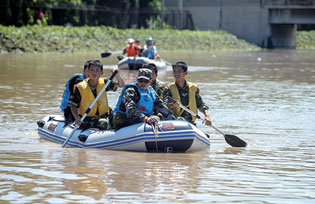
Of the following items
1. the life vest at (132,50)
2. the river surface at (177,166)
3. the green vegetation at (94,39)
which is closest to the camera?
the river surface at (177,166)

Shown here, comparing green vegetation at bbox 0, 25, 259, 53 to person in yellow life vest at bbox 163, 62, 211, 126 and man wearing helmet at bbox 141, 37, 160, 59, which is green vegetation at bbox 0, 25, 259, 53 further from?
person in yellow life vest at bbox 163, 62, 211, 126

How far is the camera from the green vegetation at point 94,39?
132 ft

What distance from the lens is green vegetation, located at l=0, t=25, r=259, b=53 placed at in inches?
1590

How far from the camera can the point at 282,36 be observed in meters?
69.2

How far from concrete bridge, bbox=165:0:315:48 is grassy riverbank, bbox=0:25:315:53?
198 cm

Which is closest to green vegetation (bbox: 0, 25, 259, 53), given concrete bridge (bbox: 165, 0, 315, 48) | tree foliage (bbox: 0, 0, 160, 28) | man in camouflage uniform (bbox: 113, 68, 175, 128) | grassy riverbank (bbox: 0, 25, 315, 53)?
grassy riverbank (bbox: 0, 25, 315, 53)

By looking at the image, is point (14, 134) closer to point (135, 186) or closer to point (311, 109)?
point (135, 186)

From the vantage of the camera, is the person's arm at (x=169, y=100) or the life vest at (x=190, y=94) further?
the life vest at (x=190, y=94)

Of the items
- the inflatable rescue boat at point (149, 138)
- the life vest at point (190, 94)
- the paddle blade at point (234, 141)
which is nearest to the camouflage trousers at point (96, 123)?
the inflatable rescue boat at point (149, 138)

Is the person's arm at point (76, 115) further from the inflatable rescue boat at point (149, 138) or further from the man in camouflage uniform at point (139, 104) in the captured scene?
the man in camouflage uniform at point (139, 104)

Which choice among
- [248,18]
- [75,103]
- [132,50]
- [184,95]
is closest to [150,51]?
[132,50]

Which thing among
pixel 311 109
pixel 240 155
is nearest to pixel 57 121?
pixel 240 155

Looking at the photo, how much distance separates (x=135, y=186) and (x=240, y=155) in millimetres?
2842

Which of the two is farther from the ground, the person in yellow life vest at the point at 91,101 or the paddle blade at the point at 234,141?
the person in yellow life vest at the point at 91,101
